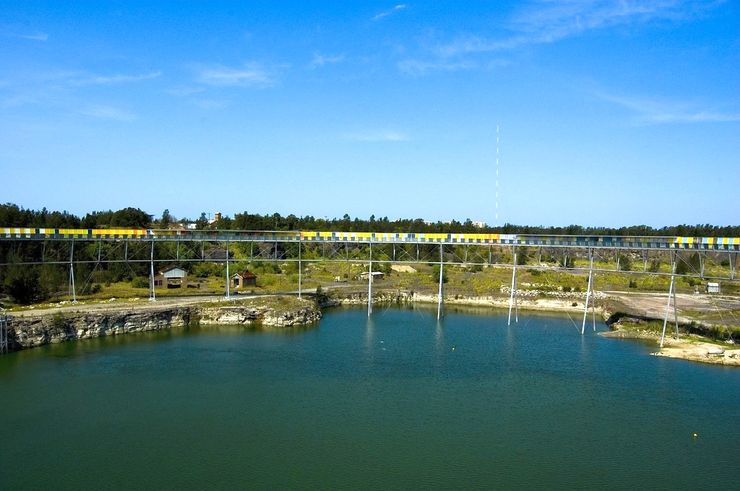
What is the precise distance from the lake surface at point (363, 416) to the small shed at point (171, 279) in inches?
802

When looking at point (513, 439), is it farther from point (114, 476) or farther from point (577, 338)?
point (577, 338)

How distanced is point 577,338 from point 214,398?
88.5 ft

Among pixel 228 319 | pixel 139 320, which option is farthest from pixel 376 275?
pixel 139 320

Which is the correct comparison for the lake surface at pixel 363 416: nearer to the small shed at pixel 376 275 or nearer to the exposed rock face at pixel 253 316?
the exposed rock face at pixel 253 316

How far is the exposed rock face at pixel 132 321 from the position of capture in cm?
3759

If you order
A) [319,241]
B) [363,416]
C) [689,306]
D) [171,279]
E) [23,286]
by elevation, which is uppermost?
[319,241]

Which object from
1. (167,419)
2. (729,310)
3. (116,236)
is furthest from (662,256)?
(167,419)

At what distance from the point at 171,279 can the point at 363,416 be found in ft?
132

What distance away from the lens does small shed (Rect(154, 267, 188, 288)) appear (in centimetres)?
5941

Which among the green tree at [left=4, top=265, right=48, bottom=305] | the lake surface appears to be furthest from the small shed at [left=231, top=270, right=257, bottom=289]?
the lake surface

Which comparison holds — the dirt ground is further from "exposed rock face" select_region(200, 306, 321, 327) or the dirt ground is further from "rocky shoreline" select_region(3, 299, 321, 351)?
"rocky shoreline" select_region(3, 299, 321, 351)

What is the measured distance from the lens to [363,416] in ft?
84.1

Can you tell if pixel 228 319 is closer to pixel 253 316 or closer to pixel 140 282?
pixel 253 316

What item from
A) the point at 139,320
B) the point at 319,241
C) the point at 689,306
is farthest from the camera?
the point at 319,241
